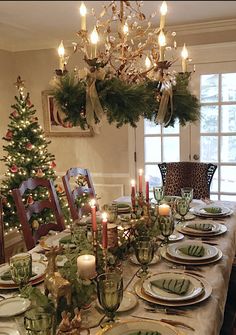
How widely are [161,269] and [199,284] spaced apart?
259 millimetres

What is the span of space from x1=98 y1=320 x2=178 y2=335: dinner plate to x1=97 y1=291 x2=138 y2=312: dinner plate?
12 cm

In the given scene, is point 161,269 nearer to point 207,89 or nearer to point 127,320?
point 127,320

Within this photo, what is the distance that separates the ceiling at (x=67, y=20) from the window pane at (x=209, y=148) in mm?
1031

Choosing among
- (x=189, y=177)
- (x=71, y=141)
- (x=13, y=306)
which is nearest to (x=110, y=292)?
(x=13, y=306)

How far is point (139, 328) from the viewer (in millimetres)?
1227

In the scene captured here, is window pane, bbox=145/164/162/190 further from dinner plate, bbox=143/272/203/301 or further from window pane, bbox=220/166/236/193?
dinner plate, bbox=143/272/203/301

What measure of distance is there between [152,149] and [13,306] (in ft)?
10.1

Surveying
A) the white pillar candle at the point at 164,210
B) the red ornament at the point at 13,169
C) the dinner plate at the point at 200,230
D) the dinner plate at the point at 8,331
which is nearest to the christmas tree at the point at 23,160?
the red ornament at the point at 13,169

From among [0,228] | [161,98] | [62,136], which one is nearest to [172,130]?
[62,136]

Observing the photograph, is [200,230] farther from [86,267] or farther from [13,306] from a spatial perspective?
[13,306]

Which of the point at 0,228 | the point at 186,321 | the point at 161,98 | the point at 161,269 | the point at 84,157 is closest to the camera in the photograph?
the point at 186,321

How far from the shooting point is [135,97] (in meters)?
1.79

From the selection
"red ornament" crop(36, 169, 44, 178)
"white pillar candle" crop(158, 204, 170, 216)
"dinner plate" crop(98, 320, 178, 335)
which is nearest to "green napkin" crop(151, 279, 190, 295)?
"dinner plate" crop(98, 320, 178, 335)

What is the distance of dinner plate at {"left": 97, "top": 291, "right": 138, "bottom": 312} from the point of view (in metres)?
1.37
